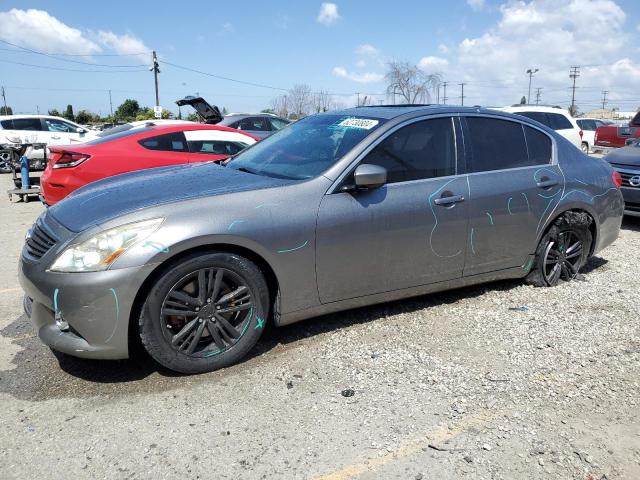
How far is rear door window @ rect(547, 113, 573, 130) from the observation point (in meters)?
13.7

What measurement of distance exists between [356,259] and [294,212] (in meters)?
0.56

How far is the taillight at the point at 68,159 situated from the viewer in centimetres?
705

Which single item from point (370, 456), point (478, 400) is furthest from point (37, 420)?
point (478, 400)

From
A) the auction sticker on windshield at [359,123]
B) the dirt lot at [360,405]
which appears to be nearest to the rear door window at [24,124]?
the dirt lot at [360,405]

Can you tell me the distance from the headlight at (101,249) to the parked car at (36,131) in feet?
45.8

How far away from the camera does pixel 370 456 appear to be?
8.47 feet

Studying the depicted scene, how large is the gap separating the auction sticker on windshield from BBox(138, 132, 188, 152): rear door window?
4.03 m

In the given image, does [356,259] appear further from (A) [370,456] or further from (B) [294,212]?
(A) [370,456]

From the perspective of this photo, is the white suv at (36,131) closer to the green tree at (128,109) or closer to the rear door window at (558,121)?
the rear door window at (558,121)

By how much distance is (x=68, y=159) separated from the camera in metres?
7.09

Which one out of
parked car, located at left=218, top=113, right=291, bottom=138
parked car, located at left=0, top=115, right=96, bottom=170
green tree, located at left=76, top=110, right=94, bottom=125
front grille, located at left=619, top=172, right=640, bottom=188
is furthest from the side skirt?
green tree, located at left=76, top=110, right=94, bottom=125

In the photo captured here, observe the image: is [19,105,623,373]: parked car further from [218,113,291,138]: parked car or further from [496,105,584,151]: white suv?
[218,113,291,138]: parked car

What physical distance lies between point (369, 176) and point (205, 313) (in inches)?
53.5

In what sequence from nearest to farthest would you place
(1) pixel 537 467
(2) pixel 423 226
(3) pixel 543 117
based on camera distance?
(1) pixel 537 467 → (2) pixel 423 226 → (3) pixel 543 117
